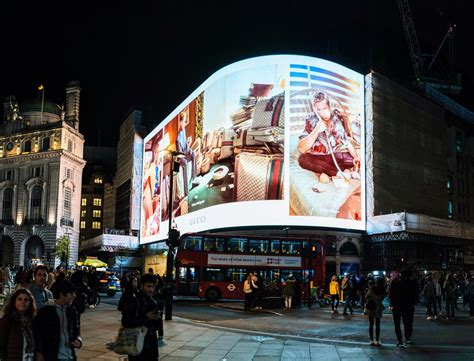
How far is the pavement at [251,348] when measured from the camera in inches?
482

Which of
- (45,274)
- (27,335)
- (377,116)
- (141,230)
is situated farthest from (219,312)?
(141,230)

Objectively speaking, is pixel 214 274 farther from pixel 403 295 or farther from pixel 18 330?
pixel 18 330

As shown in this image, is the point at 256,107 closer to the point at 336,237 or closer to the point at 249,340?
the point at 336,237

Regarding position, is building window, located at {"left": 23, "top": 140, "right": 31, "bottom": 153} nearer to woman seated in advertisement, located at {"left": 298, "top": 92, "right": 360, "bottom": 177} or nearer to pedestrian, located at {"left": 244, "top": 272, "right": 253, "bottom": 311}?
woman seated in advertisement, located at {"left": 298, "top": 92, "right": 360, "bottom": 177}

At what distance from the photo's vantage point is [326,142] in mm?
53688

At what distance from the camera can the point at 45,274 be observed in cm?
876

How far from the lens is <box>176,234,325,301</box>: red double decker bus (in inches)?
1330

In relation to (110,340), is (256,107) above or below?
above

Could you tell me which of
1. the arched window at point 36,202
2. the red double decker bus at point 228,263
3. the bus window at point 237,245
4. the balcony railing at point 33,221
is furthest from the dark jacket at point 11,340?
the arched window at point 36,202

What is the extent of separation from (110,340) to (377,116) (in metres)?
47.9

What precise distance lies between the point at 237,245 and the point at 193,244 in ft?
8.71

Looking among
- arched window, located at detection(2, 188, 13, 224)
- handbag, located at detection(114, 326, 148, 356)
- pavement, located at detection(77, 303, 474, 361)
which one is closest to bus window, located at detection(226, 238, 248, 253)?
pavement, located at detection(77, 303, 474, 361)

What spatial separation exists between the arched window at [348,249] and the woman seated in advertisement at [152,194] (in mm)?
24617

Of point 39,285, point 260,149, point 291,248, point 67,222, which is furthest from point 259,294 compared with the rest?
point 67,222
